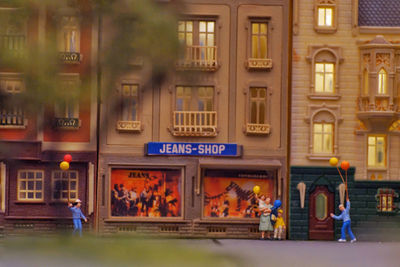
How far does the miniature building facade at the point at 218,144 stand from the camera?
89.9 feet

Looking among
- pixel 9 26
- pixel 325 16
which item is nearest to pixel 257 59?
pixel 325 16

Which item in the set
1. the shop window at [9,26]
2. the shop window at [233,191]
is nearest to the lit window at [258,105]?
the shop window at [233,191]

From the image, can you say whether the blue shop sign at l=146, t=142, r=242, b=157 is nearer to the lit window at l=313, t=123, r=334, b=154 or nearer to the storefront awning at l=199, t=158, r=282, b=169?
the storefront awning at l=199, t=158, r=282, b=169

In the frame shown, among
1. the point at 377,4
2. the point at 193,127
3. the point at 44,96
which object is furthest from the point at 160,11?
the point at 377,4

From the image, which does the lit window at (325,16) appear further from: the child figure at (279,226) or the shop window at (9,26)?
the shop window at (9,26)

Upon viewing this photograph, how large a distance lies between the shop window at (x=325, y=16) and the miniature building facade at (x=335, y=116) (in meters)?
0.04

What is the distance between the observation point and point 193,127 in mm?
27406

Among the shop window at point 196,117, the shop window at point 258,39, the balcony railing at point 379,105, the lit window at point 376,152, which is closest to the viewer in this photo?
the balcony railing at point 379,105

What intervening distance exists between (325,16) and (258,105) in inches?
162

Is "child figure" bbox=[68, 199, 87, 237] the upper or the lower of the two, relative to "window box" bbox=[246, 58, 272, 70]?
lower

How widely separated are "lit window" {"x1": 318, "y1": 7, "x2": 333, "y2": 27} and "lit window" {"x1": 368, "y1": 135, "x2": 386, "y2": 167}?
4.51 metres

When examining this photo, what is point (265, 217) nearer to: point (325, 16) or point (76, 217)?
point (325, 16)

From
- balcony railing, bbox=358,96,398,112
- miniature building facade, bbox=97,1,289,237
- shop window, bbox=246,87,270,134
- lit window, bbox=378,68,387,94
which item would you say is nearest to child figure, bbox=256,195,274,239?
miniature building facade, bbox=97,1,289,237

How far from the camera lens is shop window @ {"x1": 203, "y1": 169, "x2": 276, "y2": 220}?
27703mm
